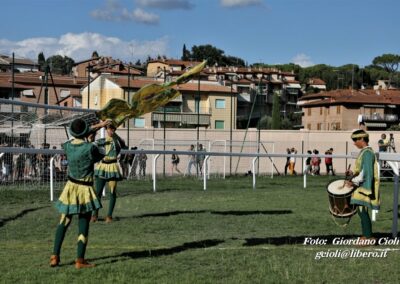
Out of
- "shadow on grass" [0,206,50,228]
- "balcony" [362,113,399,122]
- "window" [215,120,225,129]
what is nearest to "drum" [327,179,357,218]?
"shadow on grass" [0,206,50,228]

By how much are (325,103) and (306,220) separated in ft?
297

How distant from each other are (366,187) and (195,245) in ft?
9.66

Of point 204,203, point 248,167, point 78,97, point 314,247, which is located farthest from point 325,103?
point 314,247

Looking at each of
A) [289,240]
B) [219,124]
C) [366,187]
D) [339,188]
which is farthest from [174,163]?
[219,124]

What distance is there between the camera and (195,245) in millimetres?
9781

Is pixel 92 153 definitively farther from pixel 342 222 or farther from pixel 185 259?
pixel 342 222

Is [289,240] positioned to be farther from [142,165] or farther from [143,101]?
[142,165]

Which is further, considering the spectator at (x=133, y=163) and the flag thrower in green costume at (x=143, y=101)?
the spectator at (x=133, y=163)

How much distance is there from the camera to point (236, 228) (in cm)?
1195

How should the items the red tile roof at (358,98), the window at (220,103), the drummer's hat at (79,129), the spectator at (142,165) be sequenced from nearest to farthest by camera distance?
the drummer's hat at (79,129) < the spectator at (142,165) < the window at (220,103) < the red tile roof at (358,98)

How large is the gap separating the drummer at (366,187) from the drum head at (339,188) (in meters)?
0.20

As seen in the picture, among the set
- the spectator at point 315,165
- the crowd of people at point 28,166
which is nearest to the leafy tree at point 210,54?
the spectator at point 315,165

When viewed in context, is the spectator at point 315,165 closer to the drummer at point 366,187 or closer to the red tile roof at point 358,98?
the drummer at point 366,187

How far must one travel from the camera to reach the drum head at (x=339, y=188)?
422 inches
